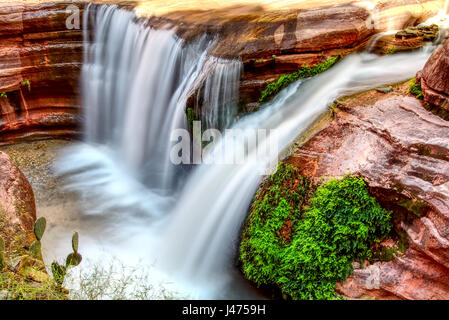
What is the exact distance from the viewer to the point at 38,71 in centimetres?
973

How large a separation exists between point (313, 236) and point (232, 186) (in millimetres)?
1582

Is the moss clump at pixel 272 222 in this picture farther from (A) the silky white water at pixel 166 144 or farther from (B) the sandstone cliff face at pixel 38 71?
(B) the sandstone cliff face at pixel 38 71

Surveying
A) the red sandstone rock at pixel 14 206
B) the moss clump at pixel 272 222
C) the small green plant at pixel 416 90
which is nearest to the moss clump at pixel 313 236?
the moss clump at pixel 272 222

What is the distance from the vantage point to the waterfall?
563 centimetres

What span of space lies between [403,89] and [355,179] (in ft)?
6.43

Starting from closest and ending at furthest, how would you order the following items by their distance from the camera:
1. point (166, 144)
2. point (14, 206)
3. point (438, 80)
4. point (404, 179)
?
point (404, 179) → point (438, 80) → point (14, 206) → point (166, 144)

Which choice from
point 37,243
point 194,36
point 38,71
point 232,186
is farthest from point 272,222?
point 38,71

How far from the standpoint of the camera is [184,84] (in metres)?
7.83

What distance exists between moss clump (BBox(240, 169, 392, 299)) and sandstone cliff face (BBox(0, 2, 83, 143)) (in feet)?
23.4

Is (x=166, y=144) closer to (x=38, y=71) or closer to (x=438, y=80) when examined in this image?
(x=38, y=71)

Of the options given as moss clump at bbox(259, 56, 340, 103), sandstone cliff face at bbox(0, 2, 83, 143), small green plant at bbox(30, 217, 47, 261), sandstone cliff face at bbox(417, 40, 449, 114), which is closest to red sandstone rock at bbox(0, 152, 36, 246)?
small green plant at bbox(30, 217, 47, 261)

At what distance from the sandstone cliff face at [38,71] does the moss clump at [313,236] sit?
281 inches

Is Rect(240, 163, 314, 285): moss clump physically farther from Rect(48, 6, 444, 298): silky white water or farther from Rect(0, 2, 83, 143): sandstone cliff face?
Rect(0, 2, 83, 143): sandstone cliff face

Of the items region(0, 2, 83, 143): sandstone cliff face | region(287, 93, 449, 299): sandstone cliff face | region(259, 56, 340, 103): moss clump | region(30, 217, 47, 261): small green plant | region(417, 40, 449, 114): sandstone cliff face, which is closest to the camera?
region(287, 93, 449, 299): sandstone cliff face
